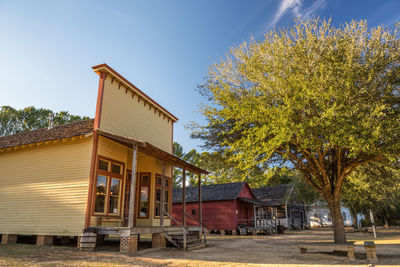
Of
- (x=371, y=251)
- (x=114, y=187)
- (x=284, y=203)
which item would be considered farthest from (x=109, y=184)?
(x=284, y=203)

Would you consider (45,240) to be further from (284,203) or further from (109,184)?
(284,203)

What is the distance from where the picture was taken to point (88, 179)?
37.3ft

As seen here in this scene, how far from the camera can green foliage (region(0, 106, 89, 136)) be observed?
111 ft

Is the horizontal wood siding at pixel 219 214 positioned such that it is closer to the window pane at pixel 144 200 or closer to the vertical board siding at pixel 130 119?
the vertical board siding at pixel 130 119

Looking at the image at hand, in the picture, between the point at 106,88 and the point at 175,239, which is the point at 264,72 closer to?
the point at 106,88

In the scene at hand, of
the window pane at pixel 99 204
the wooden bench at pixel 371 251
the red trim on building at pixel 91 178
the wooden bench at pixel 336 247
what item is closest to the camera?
the wooden bench at pixel 371 251

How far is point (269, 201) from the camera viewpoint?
3631cm

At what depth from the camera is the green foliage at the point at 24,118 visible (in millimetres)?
33844

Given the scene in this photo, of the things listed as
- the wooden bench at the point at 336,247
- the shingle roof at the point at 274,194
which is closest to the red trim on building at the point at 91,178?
the wooden bench at the point at 336,247

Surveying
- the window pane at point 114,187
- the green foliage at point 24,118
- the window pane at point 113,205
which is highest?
the green foliage at point 24,118

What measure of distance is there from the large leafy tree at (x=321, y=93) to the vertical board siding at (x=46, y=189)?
21.9ft

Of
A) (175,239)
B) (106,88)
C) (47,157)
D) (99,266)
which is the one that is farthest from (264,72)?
→ (47,157)

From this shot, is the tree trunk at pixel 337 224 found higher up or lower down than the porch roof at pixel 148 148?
lower down

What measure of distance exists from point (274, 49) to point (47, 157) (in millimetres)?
11396
